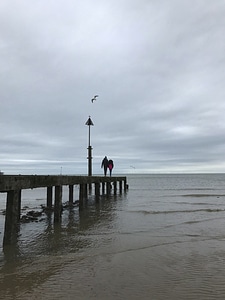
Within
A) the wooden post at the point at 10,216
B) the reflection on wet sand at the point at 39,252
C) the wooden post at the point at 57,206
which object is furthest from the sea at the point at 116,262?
the wooden post at the point at 57,206

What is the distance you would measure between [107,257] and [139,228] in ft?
11.2

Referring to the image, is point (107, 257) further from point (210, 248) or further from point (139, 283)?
point (210, 248)

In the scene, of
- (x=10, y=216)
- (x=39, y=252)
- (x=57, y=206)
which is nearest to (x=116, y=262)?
(x=39, y=252)

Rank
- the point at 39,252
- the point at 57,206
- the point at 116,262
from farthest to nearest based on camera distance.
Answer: the point at 57,206 < the point at 39,252 < the point at 116,262

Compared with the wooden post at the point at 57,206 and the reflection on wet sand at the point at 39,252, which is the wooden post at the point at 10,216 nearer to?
the reflection on wet sand at the point at 39,252

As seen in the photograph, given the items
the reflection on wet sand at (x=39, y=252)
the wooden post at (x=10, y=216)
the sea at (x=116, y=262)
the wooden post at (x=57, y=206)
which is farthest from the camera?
the wooden post at (x=57, y=206)

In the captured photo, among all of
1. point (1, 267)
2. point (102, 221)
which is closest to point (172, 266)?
point (1, 267)

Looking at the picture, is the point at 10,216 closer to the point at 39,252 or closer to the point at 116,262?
the point at 39,252

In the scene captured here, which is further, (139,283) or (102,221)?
(102,221)

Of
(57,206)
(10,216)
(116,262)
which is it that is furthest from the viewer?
(57,206)

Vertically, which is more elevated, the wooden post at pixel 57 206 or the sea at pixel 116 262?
the wooden post at pixel 57 206

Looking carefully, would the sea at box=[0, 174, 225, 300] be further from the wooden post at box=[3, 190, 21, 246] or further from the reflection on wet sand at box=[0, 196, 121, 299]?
the wooden post at box=[3, 190, 21, 246]

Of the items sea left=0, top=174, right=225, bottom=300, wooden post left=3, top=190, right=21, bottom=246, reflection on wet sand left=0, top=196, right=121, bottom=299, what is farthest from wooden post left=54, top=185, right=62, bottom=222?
wooden post left=3, top=190, right=21, bottom=246

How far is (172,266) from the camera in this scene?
17.5 ft
